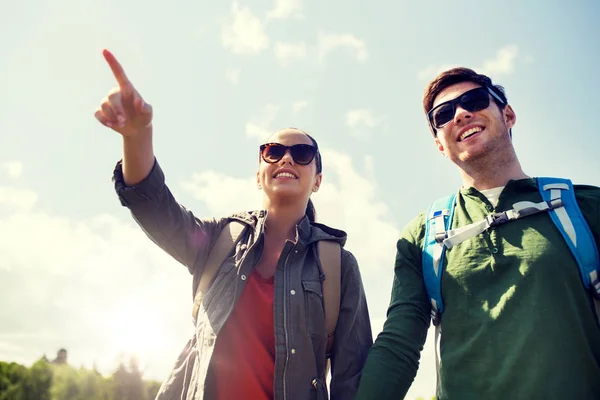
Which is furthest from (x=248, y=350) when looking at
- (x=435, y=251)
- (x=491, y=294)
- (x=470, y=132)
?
(x=470, y=132)

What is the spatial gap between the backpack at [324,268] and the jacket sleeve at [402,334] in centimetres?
50

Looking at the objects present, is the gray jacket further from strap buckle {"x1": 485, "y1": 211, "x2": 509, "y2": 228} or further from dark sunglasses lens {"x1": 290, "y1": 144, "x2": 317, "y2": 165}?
strap buckle {"x1": 485, "y1": 211, "x2": 509, "y2": 228}

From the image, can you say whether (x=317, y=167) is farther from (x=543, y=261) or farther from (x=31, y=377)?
(x=31, y=377)

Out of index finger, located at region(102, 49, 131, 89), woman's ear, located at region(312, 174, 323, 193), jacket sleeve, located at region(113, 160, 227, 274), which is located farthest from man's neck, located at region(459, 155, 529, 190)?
index finger, located at region(102, 49, 131, 89)

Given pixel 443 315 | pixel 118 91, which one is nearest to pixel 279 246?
pixel 443 315

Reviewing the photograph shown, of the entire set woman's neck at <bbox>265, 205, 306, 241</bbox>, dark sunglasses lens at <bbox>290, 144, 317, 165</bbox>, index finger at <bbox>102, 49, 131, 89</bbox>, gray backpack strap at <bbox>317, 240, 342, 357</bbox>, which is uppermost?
dark sunglasses lens at <bbox>290, 144, 317, 165</bbox>

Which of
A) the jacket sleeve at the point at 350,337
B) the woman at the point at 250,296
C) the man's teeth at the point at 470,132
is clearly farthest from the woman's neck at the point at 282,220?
the man's teeth at the point at 470,132

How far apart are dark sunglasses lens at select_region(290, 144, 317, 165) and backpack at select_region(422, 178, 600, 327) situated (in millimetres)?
1321

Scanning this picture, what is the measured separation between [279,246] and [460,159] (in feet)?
6.04

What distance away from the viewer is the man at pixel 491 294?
278 cm

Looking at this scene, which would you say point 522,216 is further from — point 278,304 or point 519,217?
point 278,304

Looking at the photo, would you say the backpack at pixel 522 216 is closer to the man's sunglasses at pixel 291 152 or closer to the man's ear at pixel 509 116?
the man's ear at pixel 509 116

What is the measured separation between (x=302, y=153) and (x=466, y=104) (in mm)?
1598

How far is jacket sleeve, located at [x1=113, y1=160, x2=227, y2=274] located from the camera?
3447mm
